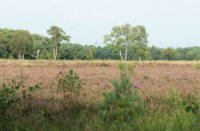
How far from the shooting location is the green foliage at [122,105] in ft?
22.6

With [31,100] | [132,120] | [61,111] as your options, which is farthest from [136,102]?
[31,100]

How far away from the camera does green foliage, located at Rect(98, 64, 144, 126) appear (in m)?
6.90

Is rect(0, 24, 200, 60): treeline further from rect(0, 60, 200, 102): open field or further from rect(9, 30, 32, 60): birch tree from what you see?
rect(0, 60, 200, 102): open field

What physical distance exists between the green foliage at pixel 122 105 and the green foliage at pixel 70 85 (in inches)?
46.5

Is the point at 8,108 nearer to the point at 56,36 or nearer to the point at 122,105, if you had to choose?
the point at 122,105

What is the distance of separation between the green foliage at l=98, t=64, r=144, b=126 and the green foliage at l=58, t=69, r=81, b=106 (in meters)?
1.18

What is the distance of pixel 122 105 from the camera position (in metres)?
7.07

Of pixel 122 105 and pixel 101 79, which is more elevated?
pixel 122 105

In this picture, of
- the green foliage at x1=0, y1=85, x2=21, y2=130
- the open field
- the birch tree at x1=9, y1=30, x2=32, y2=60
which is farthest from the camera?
the birch tree at x1=9, y1=30, x2=32, y2=60

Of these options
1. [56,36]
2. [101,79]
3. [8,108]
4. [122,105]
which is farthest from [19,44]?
[8,108]

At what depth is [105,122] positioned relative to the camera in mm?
6676

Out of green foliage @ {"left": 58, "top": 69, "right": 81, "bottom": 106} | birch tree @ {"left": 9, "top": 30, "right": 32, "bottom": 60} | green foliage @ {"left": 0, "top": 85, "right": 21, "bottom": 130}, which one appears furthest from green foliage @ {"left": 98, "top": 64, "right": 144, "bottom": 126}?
birch tree @ {"left": 9, "top": 30, "right": 32, "bottom": 60}

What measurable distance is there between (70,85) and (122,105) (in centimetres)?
164

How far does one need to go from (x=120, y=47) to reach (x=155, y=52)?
1356 inches
